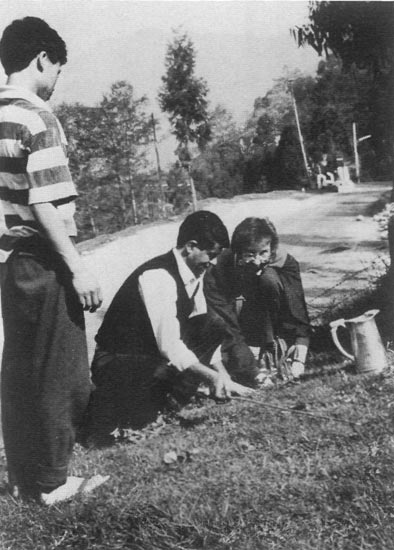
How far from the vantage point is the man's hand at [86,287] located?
6.93 ft

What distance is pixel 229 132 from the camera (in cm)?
286

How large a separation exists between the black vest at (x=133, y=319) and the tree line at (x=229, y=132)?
261 millimetres

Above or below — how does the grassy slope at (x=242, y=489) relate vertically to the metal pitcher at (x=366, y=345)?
below

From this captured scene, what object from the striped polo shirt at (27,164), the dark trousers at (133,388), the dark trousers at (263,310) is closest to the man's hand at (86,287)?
the striped polo shirt at (27,164)

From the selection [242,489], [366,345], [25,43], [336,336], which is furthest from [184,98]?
[242,489]

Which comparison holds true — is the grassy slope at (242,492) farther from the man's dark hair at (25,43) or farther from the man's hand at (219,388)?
the man's dark hair at (25,43)

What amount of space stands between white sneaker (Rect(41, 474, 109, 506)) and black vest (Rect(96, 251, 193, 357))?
1.90 feet

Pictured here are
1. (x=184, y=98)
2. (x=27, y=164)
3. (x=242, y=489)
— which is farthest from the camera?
(x=184, y=98)

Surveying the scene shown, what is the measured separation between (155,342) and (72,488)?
70 centimetres

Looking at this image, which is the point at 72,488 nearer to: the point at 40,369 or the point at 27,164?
the point at 40,369

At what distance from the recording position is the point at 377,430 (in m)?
2.40

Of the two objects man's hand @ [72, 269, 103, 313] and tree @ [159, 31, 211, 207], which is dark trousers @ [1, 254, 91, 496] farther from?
tree @ [159, 31, 211, 207]

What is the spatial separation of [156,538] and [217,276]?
120cm

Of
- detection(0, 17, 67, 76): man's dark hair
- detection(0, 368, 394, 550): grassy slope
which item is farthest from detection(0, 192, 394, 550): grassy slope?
detection(0, 17, 67, 76): man's dark hair
